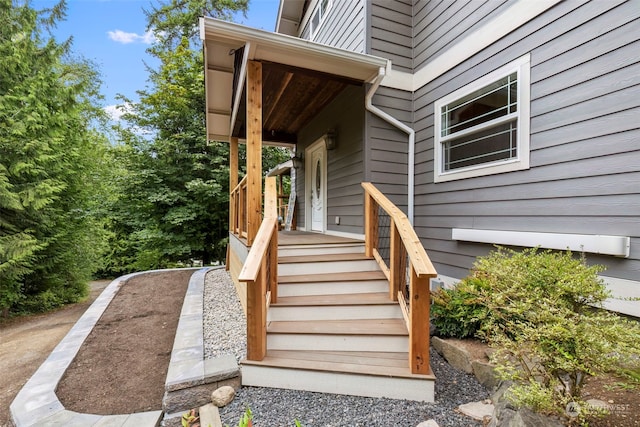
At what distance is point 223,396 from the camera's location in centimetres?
226

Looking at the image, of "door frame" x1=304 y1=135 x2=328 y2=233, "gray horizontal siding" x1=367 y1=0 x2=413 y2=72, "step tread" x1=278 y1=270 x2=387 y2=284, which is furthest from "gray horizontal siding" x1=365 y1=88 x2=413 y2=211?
"door frame" x1=304 y1=135 x2=328 y2=233

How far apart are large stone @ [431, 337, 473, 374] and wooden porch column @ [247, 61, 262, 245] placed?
228 cm

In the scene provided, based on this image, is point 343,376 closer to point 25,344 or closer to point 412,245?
point 412,245

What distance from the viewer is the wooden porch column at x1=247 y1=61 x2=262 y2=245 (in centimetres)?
347

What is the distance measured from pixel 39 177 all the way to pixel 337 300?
20.8 feet

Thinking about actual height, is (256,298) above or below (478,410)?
above

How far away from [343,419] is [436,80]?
164 inches

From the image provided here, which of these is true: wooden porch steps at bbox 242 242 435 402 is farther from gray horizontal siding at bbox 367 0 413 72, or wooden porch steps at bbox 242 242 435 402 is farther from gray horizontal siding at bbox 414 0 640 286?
gray horizontal siding at bbox 367 0 413 72

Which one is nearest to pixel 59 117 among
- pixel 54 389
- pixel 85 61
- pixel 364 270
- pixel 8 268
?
pixel 8 268

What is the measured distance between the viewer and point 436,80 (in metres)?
4.31

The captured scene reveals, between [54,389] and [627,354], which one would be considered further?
[54,389]

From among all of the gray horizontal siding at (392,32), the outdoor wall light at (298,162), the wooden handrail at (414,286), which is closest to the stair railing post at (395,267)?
the wooden handrail at (414,286)

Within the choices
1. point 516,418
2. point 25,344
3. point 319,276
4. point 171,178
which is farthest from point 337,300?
point 171,178

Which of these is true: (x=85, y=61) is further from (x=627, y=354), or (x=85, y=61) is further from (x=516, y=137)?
(x=627, y=354)
